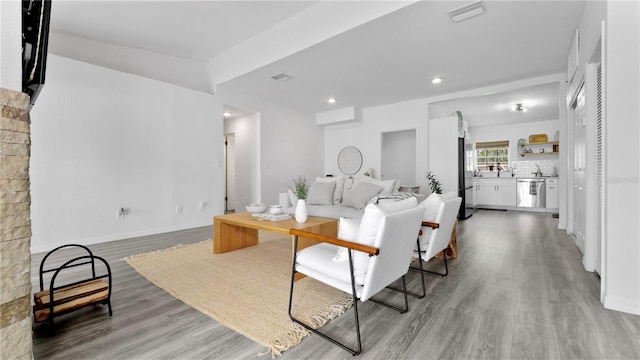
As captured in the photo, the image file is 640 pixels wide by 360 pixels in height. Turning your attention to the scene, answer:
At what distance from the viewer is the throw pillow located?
4723mm

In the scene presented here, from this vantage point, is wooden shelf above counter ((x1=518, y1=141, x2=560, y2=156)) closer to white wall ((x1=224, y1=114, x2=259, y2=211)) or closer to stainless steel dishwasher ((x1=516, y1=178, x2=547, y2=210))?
stainless steel dishwasher ((x1=516, y1=178, x2=547, y2=210))

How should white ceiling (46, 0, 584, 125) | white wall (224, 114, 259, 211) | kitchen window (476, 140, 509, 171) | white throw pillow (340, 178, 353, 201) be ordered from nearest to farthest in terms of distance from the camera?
white ceiling (46, 0, 584, 125) < white throw pillow (340, 178, 353, 201) < white wall (224, 114, 259, 211) < kitchen window (476, 140, 509, 171)

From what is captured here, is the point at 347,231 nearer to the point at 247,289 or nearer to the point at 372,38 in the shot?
the point at 247,289

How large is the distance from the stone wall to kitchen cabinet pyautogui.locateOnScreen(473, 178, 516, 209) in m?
8.56

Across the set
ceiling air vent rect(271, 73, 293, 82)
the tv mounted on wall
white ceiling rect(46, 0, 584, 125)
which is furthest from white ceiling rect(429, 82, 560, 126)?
the tv mounted on wall

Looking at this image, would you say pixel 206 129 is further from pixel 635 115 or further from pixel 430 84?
pixel 635 115

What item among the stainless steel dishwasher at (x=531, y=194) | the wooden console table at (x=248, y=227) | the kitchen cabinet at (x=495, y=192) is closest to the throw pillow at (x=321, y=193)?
the wooden console table at (x=248, y=227)

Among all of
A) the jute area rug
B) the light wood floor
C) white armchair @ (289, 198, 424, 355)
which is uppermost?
white armchair @ (289, 198, 424, 355)

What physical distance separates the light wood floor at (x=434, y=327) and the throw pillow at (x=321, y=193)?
7.57ft

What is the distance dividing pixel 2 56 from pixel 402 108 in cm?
626

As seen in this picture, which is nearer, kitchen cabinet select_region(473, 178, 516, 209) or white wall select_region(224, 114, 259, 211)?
white wall select_region(224, 114, 259, 211)

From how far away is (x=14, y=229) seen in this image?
1114 millimetres

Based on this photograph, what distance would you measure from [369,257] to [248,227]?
6.68 ft

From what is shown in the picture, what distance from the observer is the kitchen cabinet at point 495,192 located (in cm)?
743
